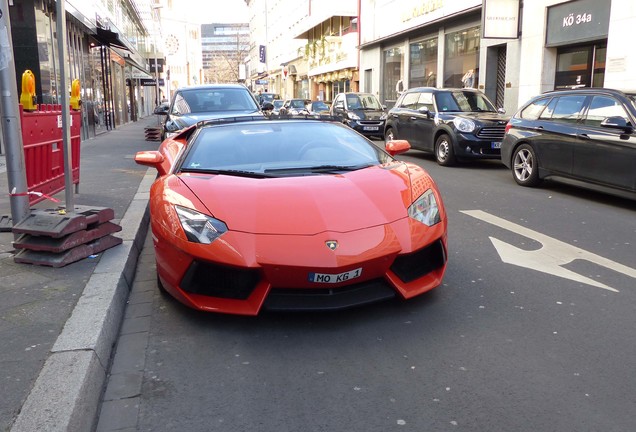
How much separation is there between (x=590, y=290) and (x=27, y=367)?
3741 mm

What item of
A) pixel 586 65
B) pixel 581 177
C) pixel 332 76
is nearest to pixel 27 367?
pixel 581 177

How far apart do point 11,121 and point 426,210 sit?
372cm

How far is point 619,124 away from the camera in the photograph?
744 centimetres

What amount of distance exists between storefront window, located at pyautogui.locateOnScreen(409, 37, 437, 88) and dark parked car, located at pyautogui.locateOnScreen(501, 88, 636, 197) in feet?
55.2

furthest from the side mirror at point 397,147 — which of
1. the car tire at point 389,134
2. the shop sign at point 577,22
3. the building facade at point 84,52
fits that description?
the shop sign at point 577,22

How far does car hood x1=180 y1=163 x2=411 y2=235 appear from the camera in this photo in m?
3.64

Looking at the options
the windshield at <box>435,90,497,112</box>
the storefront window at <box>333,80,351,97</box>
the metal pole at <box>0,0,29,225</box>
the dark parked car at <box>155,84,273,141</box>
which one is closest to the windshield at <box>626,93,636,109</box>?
the windshield at <box>435,90,497,112</box>

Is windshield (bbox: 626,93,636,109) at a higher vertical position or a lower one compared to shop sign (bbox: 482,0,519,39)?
lower

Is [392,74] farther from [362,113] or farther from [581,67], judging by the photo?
[581,67]

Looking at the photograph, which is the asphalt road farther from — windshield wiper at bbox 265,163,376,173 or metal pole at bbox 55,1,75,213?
metal pole at bbox 55,1,75,213

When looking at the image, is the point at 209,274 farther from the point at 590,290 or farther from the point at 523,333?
the point at 590,290

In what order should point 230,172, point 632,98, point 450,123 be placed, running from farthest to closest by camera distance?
1. point 450,123
2. point 632,98
3. point 230,172

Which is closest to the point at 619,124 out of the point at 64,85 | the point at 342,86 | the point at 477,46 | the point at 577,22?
the point at 64,85

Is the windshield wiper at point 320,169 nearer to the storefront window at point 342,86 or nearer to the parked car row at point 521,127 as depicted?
the parked car row at point 521,127
